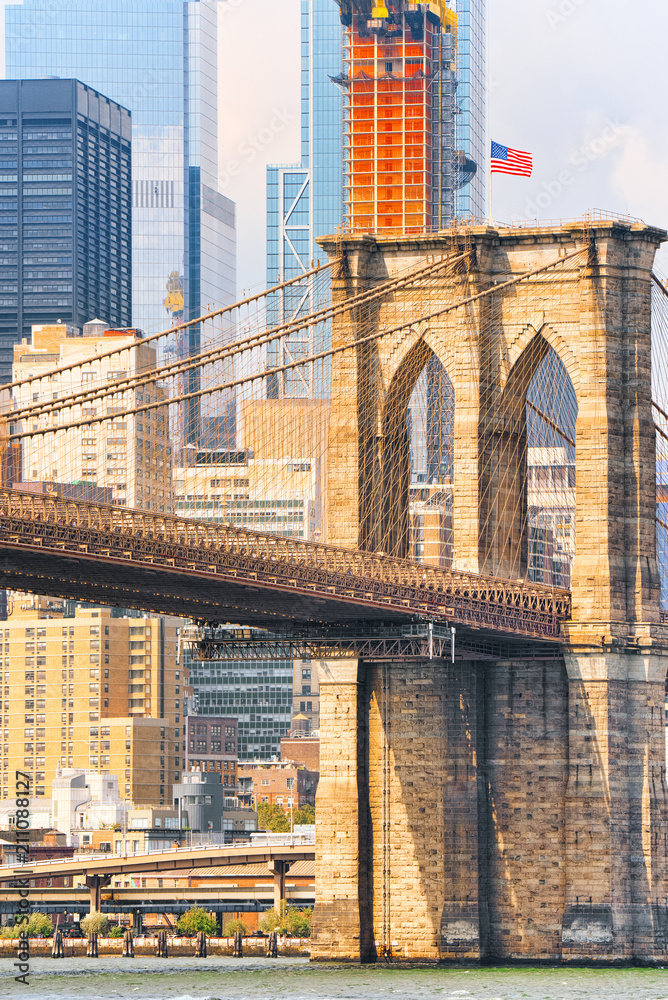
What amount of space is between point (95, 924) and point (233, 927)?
23.1ft

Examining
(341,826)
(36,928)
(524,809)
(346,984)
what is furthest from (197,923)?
(346,984)

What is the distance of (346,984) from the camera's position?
278ft

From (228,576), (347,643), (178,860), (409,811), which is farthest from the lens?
(178,860)

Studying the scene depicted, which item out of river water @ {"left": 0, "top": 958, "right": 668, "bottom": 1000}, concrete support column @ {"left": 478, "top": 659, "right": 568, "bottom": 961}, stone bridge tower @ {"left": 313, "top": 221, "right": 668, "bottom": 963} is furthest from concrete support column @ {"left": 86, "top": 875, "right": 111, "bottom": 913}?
concrete support column @ {"left": 478, "top": 659, "right": 568, "bottom": 961}

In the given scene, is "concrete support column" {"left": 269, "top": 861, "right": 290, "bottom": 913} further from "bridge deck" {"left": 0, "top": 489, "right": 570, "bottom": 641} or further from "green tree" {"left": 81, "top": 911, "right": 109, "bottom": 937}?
"bridge deck" {"left": 0, "top": 489, "right": 570, "bottom": 641}

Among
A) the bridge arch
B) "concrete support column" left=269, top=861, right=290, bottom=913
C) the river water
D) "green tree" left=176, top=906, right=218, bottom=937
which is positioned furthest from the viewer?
"green tree" left=176, top=906, right=218, bottom=937

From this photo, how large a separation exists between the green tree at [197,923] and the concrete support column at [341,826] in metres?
40.3

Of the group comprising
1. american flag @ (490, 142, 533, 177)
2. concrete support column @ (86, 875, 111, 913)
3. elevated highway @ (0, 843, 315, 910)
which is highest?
american flag @ (490, 142, 533, 177)

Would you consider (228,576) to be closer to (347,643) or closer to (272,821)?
(347,643)

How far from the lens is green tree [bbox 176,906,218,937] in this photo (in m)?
135

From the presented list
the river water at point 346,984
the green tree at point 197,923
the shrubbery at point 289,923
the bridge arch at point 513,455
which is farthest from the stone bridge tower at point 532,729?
the green tree at point 197,923

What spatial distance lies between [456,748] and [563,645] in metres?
5.66

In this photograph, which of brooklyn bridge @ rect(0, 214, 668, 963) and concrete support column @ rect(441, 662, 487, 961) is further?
concrete support column @ rect(441, 662, 487, 961)

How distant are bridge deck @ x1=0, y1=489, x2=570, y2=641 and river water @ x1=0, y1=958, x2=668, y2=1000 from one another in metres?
12.3
